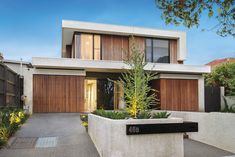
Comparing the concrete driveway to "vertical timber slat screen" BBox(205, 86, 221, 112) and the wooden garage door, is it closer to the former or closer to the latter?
the wooden garage door

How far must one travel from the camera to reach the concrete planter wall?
525 centimetres

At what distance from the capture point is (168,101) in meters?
18.1

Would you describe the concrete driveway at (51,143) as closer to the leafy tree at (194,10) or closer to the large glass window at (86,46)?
the leafy tree at (194,10)

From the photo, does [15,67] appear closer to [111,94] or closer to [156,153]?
[111,94]

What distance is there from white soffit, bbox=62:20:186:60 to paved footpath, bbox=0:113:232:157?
9522mm

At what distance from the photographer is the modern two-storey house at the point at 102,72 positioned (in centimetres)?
1578

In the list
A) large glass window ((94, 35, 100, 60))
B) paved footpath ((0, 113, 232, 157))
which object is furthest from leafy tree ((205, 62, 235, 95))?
paved footpath ((0, 113, 232, 157))

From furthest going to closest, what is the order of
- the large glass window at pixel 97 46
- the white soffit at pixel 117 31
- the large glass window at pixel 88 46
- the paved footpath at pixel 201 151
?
the large glass window at pixel 97 46 → the large glass window at pixel 88 46 → the white soffit at pixel 117 31 → the paved footpath at pixel 201 151

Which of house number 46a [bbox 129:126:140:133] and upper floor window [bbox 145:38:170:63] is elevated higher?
upper floor window [bbox 145:38:170:63]

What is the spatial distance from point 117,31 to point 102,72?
10.8 ft

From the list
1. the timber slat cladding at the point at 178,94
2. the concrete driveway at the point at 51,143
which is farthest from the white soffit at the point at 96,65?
the concrete driveway at the point at 51,143

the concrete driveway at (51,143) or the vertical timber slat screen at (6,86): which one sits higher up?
the vertical timber slat screen at (6,86)

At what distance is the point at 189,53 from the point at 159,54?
3.24m

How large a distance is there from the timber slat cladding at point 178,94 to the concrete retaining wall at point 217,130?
337 inches
